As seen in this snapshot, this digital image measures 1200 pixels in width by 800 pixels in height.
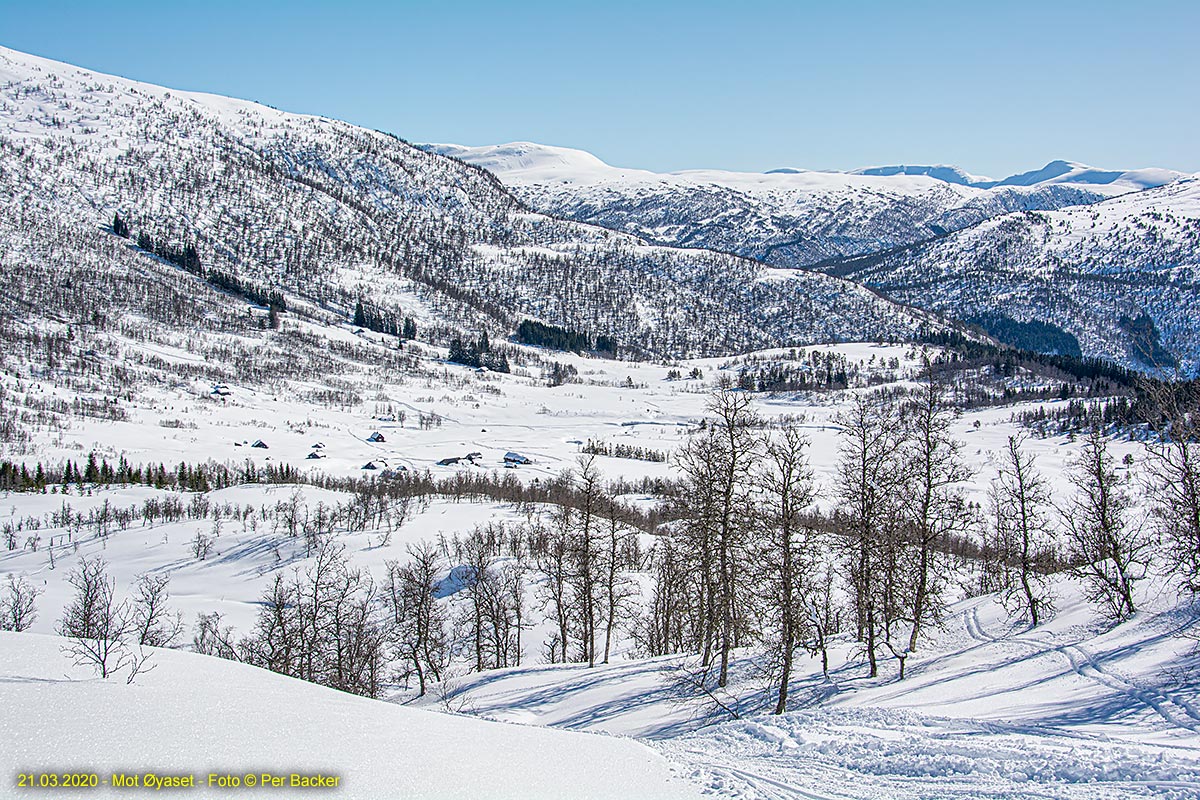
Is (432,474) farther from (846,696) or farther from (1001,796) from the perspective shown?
(1001,796)

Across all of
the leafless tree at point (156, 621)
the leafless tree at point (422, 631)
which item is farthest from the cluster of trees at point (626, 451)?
the leafless tree at point (422, 631)

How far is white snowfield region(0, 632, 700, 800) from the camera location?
8.65m

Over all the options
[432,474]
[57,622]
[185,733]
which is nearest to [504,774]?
[185,733]

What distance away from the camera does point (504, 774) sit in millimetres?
10086

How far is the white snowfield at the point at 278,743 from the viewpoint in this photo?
865cm

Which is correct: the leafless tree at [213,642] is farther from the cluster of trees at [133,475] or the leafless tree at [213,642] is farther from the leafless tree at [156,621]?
the cluster of trees at [133,475]

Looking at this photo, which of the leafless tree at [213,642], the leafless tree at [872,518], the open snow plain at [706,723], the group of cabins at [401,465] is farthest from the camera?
the group of cabins at [401,465]

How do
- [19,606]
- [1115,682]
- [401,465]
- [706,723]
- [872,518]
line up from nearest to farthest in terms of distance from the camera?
[1115,682] → [706,723] → [872,518] → [19,606] → [401,465]

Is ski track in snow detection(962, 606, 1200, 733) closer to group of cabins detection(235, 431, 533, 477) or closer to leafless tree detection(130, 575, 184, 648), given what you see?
leafless tree detection(130, 575, 184, 648)

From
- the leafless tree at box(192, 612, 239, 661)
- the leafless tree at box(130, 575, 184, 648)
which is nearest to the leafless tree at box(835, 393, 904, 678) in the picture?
the leafless tree at box(192, 612, 239, 661)

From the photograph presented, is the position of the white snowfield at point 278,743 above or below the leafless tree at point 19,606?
above

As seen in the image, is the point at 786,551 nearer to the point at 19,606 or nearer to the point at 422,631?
the point at 422,631

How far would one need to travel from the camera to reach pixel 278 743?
9.88m

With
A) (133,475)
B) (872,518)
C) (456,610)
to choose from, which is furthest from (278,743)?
(133,475)
